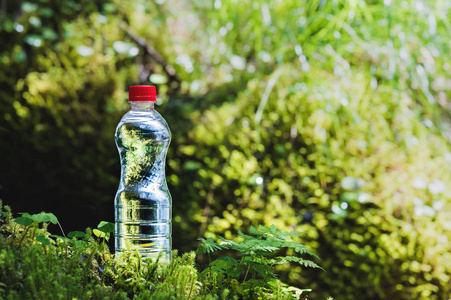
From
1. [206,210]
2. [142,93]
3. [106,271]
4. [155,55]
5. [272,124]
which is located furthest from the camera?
[155,55]

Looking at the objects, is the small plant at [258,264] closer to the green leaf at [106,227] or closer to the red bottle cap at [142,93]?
the green leaf at [106,227]

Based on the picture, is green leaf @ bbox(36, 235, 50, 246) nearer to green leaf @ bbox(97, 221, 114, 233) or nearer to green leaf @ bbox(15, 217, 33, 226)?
green leaf @ bbox(15, 217, 33, 226)

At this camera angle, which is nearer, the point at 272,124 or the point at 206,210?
the point at 206,210

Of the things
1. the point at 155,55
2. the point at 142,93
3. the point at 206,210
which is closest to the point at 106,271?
the point at 142,93

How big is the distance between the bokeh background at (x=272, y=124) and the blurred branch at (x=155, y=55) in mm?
11

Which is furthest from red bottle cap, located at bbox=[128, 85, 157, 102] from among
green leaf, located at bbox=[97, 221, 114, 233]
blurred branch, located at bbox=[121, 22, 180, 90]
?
blurred branch, located at bbox=[121, 22, 180, 90]

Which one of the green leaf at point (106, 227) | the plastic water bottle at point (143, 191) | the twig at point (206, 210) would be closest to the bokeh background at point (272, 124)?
the twig at point (206, 210)

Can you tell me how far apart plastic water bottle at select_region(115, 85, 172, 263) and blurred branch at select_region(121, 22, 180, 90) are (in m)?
1.62

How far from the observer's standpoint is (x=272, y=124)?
3.14 m

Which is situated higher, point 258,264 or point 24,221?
point 24,221

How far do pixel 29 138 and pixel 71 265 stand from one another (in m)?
2.21

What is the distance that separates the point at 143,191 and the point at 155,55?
2.05 meters

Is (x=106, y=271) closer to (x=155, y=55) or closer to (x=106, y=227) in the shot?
(x=106, y=227)

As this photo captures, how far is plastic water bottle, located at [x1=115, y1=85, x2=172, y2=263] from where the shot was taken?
67.2 inches
